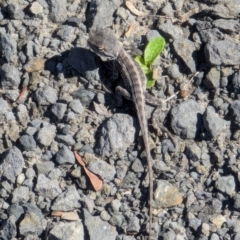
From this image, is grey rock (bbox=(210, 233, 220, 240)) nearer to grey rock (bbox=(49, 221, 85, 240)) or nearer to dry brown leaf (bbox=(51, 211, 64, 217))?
grey rock (bbox=(49, 221, 85, 240))

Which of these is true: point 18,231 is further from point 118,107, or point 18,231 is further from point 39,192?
point 118,107

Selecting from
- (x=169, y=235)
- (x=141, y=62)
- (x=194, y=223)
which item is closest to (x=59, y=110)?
(x=141, y=62)

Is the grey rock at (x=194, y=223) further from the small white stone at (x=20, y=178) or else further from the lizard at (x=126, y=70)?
the small white stone at (x=20, y=178)

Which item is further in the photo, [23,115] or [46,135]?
[23,115]

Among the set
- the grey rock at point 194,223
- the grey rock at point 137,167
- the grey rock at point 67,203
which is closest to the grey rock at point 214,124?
the grey rock at point 137,167

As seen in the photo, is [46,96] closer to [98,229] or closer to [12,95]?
[12,95]

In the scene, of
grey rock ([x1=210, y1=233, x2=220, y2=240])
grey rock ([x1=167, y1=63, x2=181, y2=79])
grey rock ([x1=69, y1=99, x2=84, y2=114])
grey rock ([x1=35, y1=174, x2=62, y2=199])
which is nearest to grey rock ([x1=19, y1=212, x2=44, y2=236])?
grey rock ([x1=35, y1=174, x2=62, y2=199])
